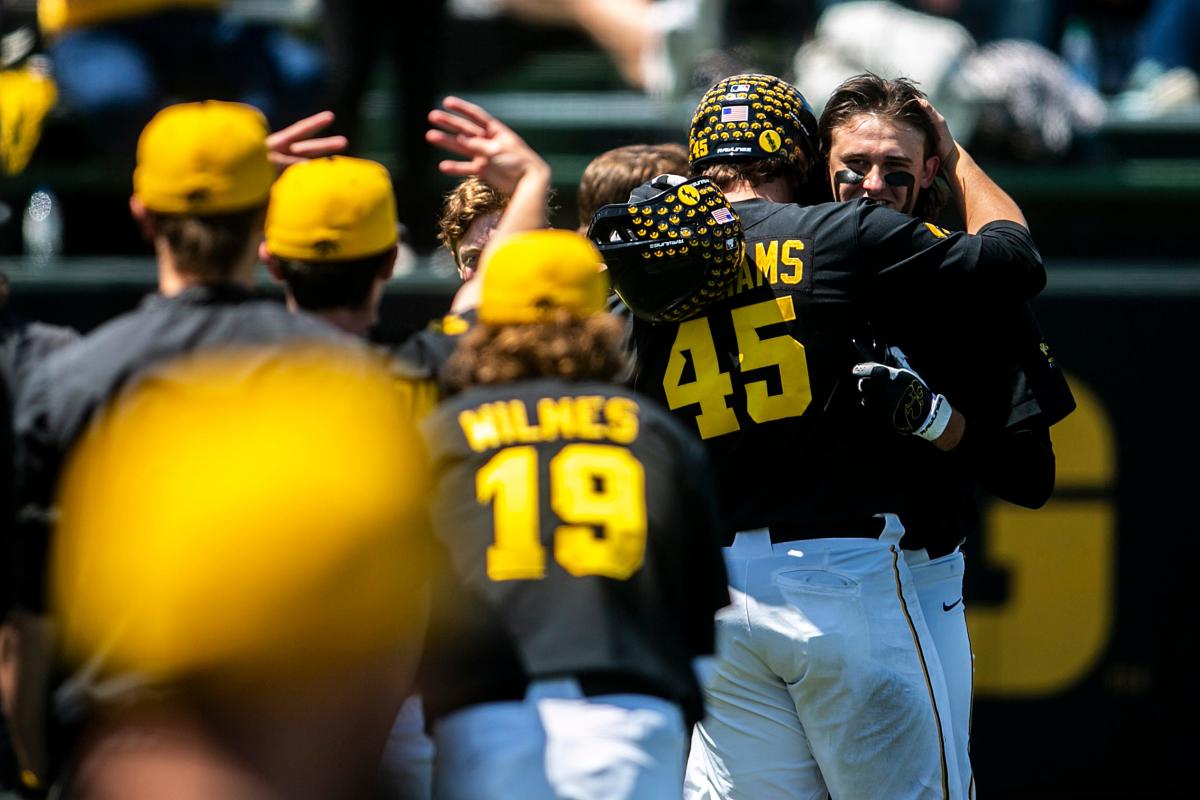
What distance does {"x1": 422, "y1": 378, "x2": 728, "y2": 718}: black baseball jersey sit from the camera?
287 centimetres

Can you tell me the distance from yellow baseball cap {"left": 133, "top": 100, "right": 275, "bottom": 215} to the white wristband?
156cm

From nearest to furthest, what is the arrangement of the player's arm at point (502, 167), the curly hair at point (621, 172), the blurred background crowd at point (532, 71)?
the player's arm at point (502, 167)
the curly hair at point (621, 172)
the blurred background crowd at point (532, 71)

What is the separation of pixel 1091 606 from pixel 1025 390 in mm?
2848

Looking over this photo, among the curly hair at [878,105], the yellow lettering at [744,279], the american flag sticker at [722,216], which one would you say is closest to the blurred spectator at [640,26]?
the curly hair at [878,105]

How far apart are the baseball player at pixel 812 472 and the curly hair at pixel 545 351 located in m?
0.65

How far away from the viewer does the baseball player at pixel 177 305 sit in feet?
9.25

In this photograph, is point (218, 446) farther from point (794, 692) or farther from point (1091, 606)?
point (1091, 606)

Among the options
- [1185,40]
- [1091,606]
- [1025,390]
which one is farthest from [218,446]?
[1185,40]

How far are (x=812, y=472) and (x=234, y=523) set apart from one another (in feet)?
4.92

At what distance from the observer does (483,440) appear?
2.94m

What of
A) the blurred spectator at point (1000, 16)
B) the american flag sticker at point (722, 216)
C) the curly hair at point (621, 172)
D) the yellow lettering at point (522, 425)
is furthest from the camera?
the blurred spectator at point (1000, 16)

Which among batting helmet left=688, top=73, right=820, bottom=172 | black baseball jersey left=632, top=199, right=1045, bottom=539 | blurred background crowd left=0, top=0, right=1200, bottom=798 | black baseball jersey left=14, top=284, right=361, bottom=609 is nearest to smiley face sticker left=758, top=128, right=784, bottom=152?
→ batting helmet left=688, top=73, right=820, bottom=172

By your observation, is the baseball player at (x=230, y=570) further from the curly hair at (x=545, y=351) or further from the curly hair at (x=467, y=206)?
the curly hair at (x=467, y=206)

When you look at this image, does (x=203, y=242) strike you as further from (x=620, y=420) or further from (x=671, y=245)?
(x=671, y=245)
